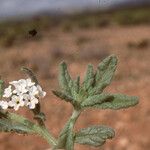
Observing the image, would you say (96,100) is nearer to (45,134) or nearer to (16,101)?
(45,134)

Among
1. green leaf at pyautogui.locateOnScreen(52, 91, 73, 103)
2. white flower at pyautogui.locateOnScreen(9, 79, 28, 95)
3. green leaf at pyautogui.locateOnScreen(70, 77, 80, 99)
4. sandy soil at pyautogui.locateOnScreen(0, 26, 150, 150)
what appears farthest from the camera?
sandy soil at pyautogui.locateOnScreen(0, 26, 150, 150)

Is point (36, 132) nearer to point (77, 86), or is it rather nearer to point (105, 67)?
point (77, 86)

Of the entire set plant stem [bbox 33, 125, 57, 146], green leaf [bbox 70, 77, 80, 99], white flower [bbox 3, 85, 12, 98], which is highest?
green leaf [bbox 70, 77, 80, 99]

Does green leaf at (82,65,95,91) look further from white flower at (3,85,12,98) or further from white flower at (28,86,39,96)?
white flower at (3,85,12,98)

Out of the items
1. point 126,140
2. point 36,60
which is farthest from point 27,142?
point 36,60

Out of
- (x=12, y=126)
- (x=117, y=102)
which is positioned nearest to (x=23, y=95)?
(x=12, y=126)

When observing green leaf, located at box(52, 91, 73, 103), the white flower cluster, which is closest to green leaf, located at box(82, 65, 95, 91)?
green leaf, located at box(52, 91, 73, 103)

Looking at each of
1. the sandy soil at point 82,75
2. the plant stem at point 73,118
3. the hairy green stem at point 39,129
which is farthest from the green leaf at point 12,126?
the sandy soil at point 82,75
